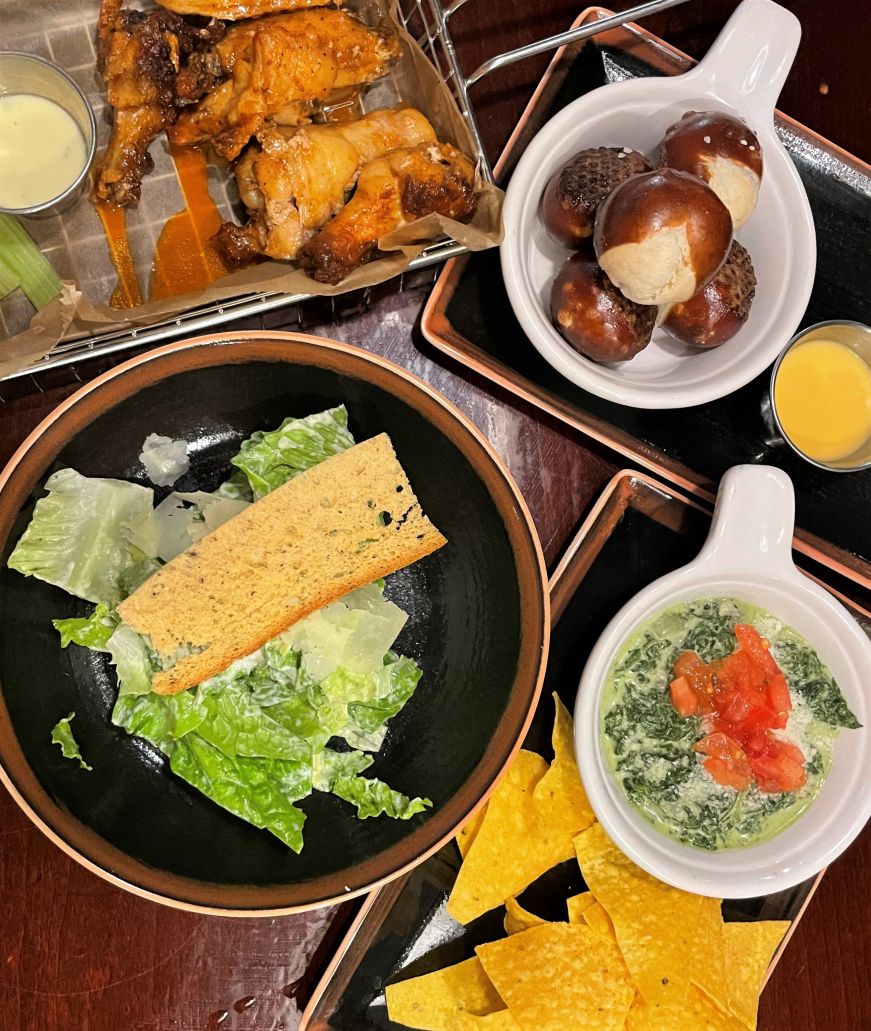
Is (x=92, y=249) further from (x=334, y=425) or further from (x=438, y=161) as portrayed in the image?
(x=438, y=161)

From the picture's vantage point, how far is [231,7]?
1.68 metres

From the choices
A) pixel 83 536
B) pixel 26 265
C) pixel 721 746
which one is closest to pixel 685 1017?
pixel 721 746

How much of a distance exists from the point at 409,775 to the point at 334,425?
0.70m

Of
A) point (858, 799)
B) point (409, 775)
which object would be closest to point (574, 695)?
point (409, 775)

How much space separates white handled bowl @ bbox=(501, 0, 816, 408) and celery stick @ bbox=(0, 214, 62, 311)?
34.6 inches

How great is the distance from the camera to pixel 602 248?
1.59m

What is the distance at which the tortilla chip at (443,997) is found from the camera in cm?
177

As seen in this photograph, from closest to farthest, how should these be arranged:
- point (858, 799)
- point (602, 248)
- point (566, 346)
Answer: point (602, 248), point (566, 346), point (858, 799)

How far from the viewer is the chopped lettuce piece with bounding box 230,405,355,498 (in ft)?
5.54

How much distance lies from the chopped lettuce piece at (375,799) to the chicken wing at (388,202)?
946mm

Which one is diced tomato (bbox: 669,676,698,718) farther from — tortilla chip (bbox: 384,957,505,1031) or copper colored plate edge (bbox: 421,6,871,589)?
tortilla chip (bbox: 384,957,505,1031)

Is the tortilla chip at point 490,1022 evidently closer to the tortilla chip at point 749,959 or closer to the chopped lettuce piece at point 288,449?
the tortilla chip at point 749,959

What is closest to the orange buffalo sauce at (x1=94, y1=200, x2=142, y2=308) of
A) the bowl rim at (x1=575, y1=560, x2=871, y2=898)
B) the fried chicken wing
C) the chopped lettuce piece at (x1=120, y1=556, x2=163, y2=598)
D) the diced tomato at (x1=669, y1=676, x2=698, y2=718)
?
the fried chicken wing

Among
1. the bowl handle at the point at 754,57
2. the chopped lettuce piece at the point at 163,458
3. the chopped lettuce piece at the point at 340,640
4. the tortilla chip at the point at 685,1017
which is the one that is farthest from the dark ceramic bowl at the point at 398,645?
the bowl handle at the point at 754,57
